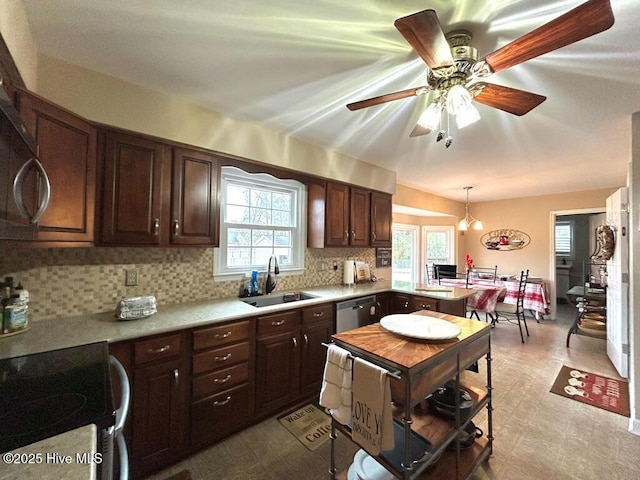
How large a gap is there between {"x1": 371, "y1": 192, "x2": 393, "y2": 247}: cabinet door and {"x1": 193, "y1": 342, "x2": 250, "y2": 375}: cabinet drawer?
88.9 inches

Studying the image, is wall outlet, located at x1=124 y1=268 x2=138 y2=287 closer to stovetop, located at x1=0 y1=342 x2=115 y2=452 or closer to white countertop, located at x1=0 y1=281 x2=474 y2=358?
white countertop, located at x1=0 y1=281 x2=474 y2=358

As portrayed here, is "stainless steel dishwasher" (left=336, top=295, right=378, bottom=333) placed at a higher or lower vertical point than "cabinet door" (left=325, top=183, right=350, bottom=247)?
lower

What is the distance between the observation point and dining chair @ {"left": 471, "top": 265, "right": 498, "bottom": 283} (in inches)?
205

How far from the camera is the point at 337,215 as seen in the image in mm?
3232

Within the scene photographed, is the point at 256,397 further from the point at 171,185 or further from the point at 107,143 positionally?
the point at 107,143

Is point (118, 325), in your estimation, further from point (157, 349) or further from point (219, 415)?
point (219, 415)

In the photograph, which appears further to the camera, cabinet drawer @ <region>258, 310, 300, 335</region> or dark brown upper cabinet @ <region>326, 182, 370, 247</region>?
dark brown upper cabinet @ <region>326, 182, 370, 247</region>

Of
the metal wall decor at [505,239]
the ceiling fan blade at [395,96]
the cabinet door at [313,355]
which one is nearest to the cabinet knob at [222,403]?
the cabinet door at [313,355]

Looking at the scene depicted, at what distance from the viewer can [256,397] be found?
6.95ft

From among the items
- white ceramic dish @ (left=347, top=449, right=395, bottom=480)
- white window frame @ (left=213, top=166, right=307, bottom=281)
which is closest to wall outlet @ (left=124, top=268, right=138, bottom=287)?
white window frame @ (left=213, top=166, right=307, bottom=281)

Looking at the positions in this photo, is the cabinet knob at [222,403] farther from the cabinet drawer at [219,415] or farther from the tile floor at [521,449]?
the tile floor at [521,449]

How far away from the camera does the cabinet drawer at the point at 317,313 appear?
7.97ft

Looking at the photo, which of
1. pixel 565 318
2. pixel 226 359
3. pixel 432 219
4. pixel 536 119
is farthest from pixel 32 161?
pixel 565 318

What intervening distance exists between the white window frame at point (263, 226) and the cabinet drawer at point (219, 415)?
100cm
